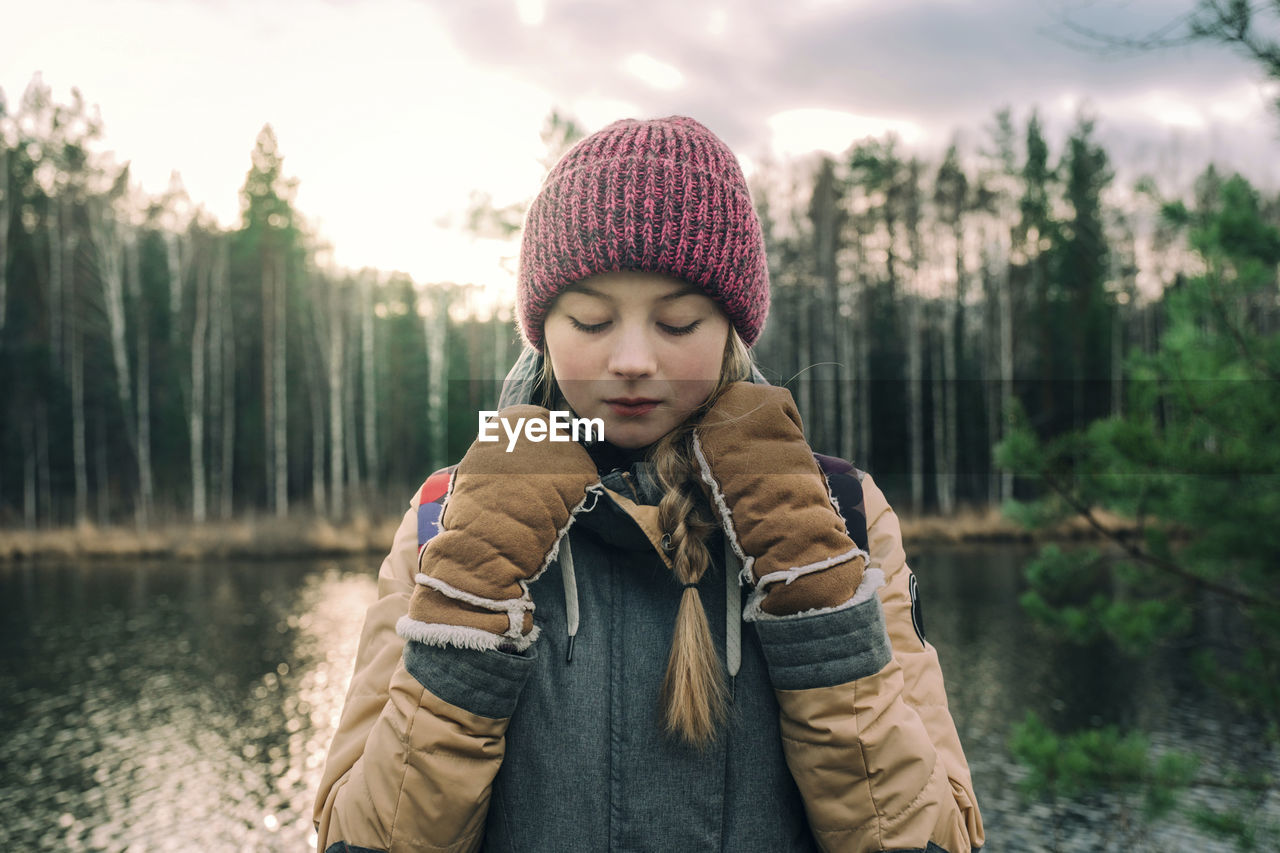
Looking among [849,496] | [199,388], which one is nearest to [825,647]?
[849,496]

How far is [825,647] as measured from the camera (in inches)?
39.5

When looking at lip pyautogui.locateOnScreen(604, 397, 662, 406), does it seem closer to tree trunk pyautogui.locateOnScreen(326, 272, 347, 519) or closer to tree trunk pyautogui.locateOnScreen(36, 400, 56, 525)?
tree trunk pyautogui.locateOnScreen(326, 272, 347, 519)

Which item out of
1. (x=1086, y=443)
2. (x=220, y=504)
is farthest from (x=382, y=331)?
(x=1086, y=443)

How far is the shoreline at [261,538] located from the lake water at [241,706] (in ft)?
7.98

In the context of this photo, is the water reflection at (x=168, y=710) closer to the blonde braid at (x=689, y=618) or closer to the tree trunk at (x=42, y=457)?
the blonde braid at (x=689, y=618)

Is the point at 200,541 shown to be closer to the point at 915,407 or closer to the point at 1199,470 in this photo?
the point at 915,407

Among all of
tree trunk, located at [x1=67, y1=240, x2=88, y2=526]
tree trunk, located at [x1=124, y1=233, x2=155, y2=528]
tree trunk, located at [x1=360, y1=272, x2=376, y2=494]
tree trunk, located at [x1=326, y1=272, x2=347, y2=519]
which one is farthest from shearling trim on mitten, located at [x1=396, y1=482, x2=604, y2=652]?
tree trunk, located at [x1=67, y1=240, x2=88, y2=526]

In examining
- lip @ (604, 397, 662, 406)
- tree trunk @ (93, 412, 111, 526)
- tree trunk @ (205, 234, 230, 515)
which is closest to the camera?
lip @ (604, 397, 662, 406)

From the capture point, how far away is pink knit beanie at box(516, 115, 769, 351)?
1.22 meters

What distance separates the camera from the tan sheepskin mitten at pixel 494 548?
990 millimetres

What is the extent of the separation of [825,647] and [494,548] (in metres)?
0.43

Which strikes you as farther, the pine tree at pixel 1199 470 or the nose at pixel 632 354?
the pine tree at pixel 1199 470

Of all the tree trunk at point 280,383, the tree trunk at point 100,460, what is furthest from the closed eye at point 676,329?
the tree trunk at point 100,460

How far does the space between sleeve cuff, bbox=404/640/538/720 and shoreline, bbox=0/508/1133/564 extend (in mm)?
17334
